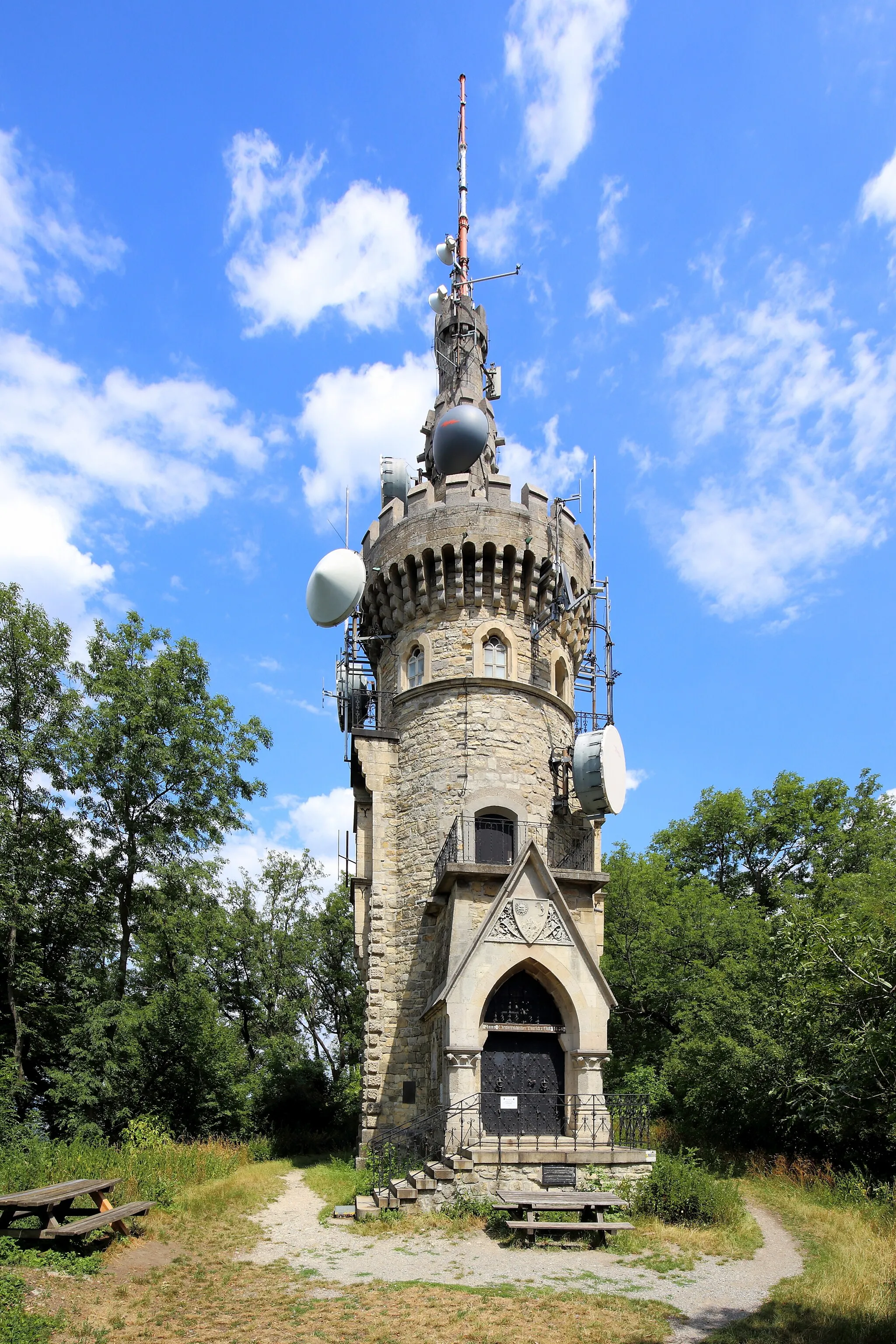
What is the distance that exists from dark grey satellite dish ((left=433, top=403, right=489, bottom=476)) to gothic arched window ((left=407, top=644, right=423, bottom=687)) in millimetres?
4148

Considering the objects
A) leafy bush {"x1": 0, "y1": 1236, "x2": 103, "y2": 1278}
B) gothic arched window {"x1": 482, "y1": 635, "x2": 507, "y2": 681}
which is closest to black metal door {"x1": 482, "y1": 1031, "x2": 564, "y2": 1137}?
gothic arched window {"x1": 482, "y1": 635, "x2": 507, "y2": 681}

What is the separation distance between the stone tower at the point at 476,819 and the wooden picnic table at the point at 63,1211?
546cm

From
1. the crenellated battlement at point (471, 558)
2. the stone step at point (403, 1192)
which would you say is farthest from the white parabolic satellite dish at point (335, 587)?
the stone step at point (403, 1192)

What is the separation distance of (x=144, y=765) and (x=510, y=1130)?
11482mm

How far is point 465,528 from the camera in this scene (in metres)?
19.8

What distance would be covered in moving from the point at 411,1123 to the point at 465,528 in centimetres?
1181

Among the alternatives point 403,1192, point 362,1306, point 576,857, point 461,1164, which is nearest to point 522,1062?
point 461,1164

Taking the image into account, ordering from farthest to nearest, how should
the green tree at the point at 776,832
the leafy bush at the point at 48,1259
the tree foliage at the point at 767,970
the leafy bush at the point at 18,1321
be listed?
the green tree at the point at 776,832 → the leafy bush at the point at 48,1259 → the tree foliage at the point at 767,970 → the leafy bush at the point at 18,1321

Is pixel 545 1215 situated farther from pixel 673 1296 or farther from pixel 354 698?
pixel 354 698

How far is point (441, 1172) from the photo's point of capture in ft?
44.9

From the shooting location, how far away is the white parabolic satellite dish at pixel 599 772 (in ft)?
60.5

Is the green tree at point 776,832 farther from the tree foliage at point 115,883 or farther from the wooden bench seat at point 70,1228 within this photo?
the wooden bench seat at point 70,1228

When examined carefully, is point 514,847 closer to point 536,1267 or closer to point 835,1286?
point 536,1267

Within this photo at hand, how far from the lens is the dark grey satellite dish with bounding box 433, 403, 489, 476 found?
68.5 ft
